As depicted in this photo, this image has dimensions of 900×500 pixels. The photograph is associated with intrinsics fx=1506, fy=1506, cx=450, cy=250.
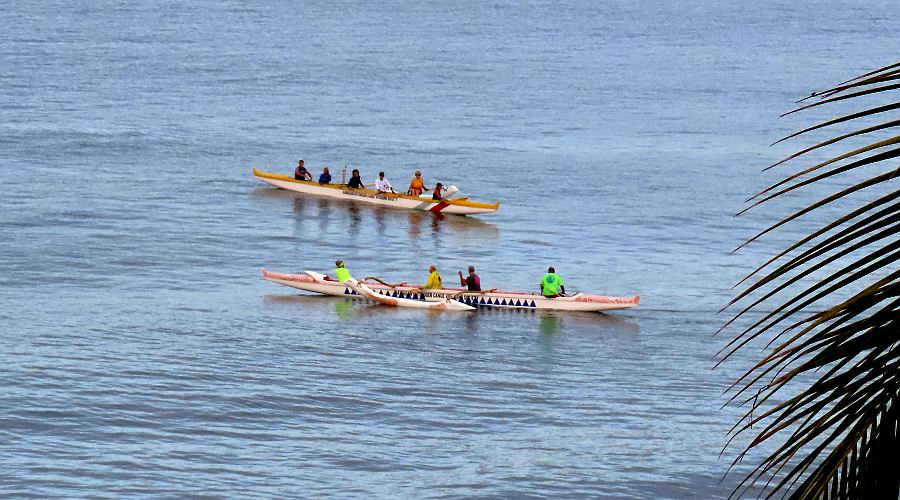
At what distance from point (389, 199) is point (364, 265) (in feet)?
37.9

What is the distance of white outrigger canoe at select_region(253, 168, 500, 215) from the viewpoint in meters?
68.2

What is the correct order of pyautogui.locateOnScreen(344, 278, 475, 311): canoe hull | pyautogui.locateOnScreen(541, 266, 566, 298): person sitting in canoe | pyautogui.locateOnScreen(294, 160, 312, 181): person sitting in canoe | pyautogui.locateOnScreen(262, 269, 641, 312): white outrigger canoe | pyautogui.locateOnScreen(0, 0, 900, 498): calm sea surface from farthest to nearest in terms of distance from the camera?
pyautogui.locateOnScreen(294, 160, 312, 181): person sitting in canoe, pyautogui.locateOnScreen(344, 278, 475, 311): canoe hull, pyautogui.locateOnScreen(262, 269, 641, 312): white outrigger canoe, pyautogui.locateOnScreen(541, 266, 566, 298): person sitting in canoe, pyautogui.locateOnScreen(0, 0, 900, 498): calm sea surface

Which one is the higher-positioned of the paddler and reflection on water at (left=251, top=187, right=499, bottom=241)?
reflection on water at (left=251, top=187, right=499, bottom=241)

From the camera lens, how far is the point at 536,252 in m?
62.2

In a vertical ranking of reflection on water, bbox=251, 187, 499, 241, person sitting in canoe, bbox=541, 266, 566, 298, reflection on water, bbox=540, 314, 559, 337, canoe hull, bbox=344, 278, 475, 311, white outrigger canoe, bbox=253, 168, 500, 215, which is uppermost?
white outrigger canoe, bbox=253, 168, 500, 215

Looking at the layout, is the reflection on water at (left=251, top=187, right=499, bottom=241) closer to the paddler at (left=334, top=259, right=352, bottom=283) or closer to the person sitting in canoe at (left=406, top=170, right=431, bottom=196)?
the person sitting in canoe at (left=406, top=170, right=431, bottom=196)

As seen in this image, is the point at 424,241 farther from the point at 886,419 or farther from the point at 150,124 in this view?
the point at 886,419

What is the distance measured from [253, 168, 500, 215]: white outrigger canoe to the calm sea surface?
62 centimetres

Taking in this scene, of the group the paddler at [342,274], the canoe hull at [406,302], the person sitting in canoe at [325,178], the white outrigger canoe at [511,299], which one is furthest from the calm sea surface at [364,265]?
the person sitting in canoe at [325,178]

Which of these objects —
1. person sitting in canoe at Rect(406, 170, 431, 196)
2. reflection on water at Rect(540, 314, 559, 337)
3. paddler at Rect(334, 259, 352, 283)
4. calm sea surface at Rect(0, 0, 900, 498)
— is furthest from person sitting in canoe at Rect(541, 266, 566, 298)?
person sitting in canoe at Rect(406, 170, 431, 196)

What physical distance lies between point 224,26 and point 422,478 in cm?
13197

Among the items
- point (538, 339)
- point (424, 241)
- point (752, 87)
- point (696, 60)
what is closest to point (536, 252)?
point (424, 241)

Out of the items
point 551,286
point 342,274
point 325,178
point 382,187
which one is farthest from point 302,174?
point 551,286

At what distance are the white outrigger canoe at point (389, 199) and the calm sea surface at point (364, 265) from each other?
0.62 metres
